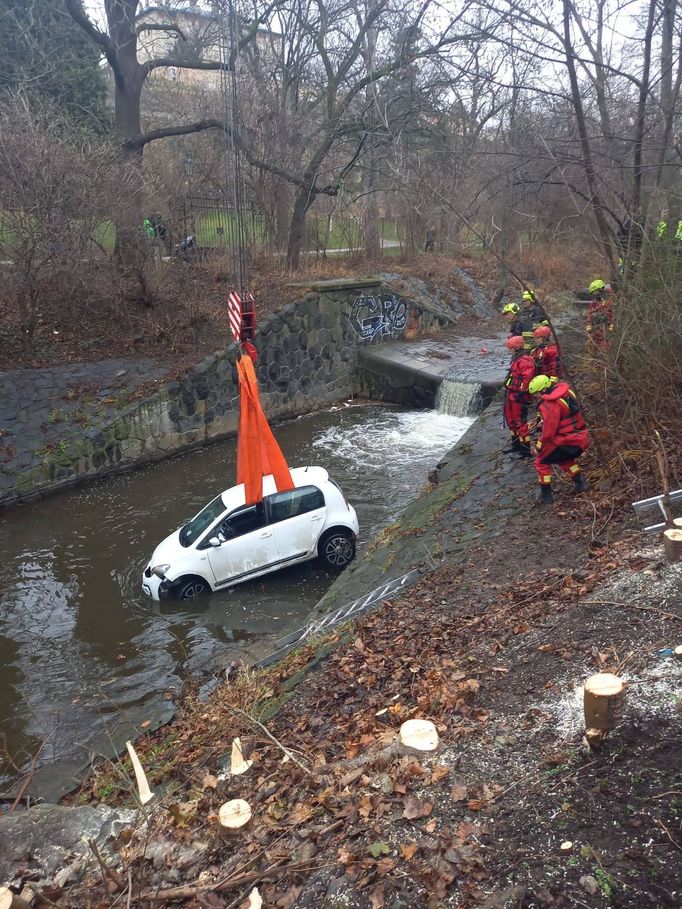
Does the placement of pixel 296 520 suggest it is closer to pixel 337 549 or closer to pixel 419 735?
pixel 337 549

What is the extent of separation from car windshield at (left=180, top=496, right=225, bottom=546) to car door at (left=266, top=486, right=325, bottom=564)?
78 centimetres

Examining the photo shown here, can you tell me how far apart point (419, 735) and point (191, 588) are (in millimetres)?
6567

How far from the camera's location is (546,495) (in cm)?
938

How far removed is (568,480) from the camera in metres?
9.75

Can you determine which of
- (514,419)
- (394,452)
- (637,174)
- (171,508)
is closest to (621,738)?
(514,419)

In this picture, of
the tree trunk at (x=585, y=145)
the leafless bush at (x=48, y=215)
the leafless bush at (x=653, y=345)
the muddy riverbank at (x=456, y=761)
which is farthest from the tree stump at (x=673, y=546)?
the leafless bush at (x=48, y=215)

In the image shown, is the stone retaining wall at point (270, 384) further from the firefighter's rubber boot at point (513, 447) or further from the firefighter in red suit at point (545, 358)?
the firefighter in red suit at point (545, 358)

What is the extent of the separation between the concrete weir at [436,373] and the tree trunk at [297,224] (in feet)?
13.5

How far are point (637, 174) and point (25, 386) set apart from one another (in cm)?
1299

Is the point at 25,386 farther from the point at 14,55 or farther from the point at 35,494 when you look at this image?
the point at 14,55

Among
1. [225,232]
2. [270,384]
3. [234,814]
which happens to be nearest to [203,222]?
[225,232]

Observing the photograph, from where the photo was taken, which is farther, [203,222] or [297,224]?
[297,224]

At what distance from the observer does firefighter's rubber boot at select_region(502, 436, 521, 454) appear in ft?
37.0

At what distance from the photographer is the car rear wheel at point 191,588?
1070 cm
